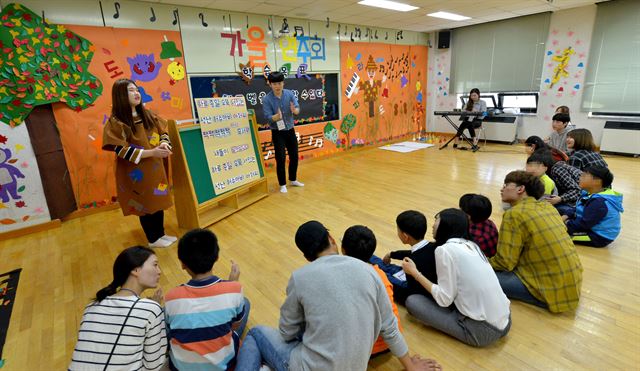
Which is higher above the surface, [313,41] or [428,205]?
[313,41]

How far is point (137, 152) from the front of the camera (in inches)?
101

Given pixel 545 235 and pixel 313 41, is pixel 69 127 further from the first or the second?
pixel 545 235

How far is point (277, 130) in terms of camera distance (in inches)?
167

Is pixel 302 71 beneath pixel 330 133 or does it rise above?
above

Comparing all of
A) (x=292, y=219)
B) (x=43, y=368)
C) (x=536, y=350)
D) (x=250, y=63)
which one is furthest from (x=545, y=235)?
(x=250, y=63)

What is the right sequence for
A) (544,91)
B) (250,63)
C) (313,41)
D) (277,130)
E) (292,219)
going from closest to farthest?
(292,219), (277,130), (250,63), (313,41), (544,91)

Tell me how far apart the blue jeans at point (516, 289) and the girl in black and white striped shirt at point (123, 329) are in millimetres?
1845

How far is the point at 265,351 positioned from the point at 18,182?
3.43 m

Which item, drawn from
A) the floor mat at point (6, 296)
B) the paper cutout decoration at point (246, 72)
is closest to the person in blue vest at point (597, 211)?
the floor mat at point (6, 296)

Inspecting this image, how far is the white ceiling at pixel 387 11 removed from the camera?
4297 millimetres

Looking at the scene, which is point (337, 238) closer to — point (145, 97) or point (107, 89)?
point (145, 97)

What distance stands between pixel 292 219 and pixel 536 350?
2.31 meters

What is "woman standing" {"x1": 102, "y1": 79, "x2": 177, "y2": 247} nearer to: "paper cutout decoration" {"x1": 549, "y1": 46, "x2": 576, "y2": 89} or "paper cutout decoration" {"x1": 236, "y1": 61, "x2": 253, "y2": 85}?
"paper cutout decoration" {"x1": 236, "y1": 61, "x2": 253, "y2": 85}

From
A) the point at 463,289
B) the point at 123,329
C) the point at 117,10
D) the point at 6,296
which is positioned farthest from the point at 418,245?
the point at 117,10
